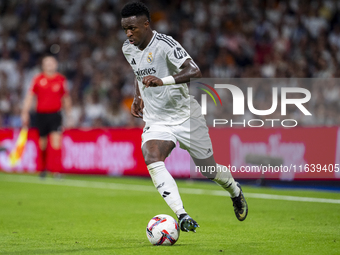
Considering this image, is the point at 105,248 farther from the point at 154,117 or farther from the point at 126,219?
the point at 126,219

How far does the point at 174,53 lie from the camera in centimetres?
567

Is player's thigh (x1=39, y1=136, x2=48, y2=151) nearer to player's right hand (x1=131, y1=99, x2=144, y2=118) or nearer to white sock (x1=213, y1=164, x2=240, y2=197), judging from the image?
player's right hand (x1=131, y1=99, x2=144, y2=118)

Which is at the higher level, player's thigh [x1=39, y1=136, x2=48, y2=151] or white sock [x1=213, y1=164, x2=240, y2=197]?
white sock [x1=213, y1=164, x2=240, y2=197]

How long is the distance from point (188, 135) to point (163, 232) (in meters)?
1.16

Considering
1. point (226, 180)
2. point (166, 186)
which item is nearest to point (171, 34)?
point (226, 180)

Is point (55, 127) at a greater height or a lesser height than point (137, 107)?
lesser

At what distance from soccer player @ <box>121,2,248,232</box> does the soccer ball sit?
14cm

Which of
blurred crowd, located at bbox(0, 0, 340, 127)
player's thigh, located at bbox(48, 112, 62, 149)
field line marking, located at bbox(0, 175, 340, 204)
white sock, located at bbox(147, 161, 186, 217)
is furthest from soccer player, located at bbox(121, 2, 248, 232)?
player's thigh, located at bbox(48, 112, 62, 149)

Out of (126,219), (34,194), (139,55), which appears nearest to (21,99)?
(34,194)

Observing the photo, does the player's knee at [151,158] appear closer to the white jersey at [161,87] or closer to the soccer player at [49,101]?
the white jersey at [161,87]

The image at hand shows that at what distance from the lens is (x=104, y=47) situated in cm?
1859

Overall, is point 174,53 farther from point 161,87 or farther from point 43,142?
point 43,142

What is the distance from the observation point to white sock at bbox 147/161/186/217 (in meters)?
5.40

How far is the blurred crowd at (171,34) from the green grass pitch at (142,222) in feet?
11.9
